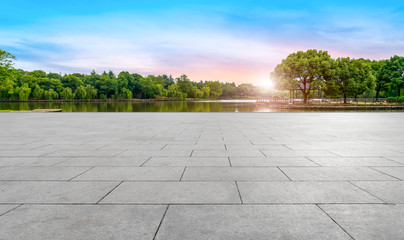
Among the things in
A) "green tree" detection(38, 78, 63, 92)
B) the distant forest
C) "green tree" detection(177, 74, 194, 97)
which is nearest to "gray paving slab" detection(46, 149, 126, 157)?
the distant forest

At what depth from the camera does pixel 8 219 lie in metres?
2.94

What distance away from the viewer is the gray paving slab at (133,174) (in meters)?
4.47

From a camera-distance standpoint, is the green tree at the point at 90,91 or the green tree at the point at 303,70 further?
the green tree at the point at 90,91

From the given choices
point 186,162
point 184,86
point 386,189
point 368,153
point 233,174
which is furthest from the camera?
point 184,86

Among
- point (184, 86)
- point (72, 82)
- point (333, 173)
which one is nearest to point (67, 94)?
point (72, 82)

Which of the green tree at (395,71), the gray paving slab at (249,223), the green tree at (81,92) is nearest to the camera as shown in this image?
the gray paving slab at (249,223)

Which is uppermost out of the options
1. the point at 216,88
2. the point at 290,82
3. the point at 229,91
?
the point at 216,88

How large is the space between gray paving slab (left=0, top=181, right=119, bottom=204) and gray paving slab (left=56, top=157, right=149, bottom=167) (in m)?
1.20

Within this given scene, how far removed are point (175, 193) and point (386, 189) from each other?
3321 millimetres

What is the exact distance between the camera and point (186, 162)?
5.62 m

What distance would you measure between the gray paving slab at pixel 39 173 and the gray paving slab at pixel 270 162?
10.8 feet

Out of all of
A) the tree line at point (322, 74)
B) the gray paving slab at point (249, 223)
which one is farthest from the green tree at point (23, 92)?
the gray paving slab at point (249, 223)

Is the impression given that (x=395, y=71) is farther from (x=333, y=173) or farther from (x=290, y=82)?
(x=333, y=173)

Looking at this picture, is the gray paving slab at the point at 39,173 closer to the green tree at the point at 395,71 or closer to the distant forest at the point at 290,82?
the distant forest at the point at 290,82
